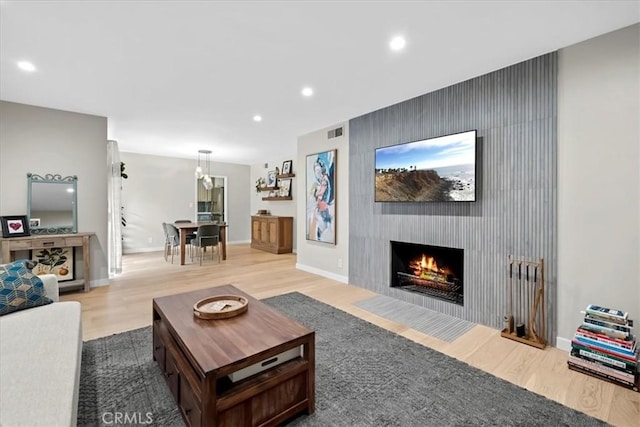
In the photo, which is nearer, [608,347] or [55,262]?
[608,347]

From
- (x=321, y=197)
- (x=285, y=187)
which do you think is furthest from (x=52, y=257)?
(x=285, y=187)

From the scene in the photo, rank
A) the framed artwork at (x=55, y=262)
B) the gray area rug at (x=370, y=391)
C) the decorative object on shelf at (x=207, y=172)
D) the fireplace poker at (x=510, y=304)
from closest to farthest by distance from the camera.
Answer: the gray area rug at (x=370, y=391) → the fireplace poker at (x=510, y=304) → the framed artwork at (x=55, y=262) → the decorative object on shelf at (x=207, y=172)

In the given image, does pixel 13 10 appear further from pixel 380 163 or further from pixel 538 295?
pixel 538 295

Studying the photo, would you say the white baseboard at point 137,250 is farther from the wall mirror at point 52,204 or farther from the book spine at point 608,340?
the book spine at point 608,340

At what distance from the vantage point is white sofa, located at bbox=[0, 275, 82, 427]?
1077mm

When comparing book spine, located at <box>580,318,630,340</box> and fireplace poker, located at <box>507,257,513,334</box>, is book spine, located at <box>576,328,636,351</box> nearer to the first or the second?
book spine, located at <box>580,318,630,340</box>

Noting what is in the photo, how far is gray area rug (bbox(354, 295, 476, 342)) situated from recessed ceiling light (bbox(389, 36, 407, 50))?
254cm

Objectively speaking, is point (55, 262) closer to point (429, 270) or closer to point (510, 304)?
point (429, 270)

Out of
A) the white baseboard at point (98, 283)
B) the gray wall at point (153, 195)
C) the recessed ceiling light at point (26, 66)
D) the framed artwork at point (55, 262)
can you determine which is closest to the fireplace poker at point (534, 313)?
the recessed ceiling light at point (26, 66)

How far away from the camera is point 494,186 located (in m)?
2.75

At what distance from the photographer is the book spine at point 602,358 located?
74.2 inches

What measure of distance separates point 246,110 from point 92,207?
2.66 metres

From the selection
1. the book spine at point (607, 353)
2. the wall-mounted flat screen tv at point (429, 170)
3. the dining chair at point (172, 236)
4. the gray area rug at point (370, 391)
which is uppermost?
the wall-mounted flat screen tv at point (429, 170)

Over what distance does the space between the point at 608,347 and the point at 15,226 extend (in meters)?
6.03
